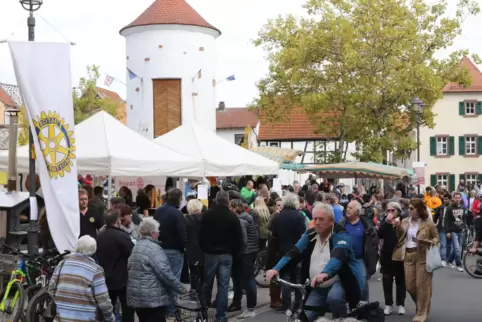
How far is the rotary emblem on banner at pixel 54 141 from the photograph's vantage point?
10.3 m

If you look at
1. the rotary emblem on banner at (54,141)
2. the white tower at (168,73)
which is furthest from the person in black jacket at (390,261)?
the white tower at (168,73)

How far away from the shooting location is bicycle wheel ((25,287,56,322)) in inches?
384

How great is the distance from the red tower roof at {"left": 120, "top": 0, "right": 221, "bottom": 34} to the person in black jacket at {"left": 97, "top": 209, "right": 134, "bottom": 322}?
3281cm

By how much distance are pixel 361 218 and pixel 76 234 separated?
4.04 metres

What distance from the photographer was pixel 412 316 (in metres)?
12.4

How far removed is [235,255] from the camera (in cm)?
1155

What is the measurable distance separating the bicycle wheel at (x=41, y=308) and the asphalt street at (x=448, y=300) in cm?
342

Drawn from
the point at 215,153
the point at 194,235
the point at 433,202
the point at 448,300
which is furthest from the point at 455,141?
the point at 194,235

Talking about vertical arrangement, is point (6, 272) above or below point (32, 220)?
below

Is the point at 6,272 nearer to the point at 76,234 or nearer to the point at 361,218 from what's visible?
the point at 76,234

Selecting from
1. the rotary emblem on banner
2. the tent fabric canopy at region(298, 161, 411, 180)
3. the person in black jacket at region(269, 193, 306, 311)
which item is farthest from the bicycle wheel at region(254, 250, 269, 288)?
the tent fabric canopy at region(298, 161, 411, 180)

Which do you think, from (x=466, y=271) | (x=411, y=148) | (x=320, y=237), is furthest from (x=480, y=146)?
(x=320, y=237)

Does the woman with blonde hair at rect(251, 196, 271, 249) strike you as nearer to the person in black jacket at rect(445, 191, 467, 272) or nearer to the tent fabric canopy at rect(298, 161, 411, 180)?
the person in black jacket at rect(445, 191, 467, 272)

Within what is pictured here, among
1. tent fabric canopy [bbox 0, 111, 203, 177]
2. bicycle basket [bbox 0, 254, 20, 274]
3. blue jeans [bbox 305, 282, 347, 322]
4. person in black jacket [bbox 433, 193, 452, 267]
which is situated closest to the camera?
blue jeans [bbox 305, 282, 347, 322]
